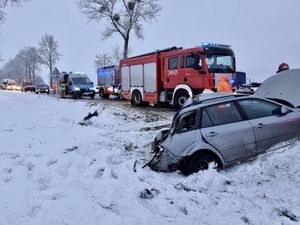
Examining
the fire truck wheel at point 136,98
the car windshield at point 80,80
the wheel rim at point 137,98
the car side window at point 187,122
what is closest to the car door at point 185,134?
the car side window at point 187,122

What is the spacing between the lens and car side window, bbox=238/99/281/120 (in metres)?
7.44

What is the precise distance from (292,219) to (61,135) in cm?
750

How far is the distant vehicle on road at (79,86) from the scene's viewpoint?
106 feet

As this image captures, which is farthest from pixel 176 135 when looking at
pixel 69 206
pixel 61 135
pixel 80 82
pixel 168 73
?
pixel 80 82

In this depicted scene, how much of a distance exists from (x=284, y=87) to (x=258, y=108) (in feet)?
7.34

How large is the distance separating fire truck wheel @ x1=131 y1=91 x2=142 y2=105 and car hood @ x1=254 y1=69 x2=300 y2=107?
12.9 m

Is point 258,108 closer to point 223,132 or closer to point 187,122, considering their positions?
point 223,132

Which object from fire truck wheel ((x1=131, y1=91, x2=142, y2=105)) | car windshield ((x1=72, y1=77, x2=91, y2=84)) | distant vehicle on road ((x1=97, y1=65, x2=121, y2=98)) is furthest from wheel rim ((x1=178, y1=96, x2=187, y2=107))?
car windshield ((x1=72, y1=77, x2=91, y2=84))

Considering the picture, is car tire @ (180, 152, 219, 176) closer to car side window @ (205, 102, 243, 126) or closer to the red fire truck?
car side window @ (205, 102, 243, 126)

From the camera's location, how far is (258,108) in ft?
24.8

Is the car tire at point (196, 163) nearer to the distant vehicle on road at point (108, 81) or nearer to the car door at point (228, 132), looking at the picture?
the car door at point (228, 132)

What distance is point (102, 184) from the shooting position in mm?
6352

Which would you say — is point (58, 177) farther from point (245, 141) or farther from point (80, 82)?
point (80, 82)

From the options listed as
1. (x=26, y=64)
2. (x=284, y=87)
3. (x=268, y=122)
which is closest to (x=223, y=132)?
(x=268, y=122)
